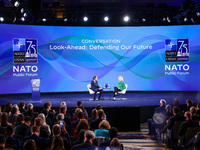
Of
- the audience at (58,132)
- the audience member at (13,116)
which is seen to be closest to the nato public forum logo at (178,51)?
the audience at (58,132)

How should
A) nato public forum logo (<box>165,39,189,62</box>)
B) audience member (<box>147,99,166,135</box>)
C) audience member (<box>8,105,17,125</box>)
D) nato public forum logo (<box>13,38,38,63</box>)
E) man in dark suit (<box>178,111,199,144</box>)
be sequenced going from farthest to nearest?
nato public forum logo (<box>165,39,189,62</box>)
nato public forum logo (<box>13,38,38,63</box>)
audience member (<box>147,99,166,135</box>)
audience member (<box>8,105,17,125</box>)
man in dark suit (<box>178,111,199,144</box>)

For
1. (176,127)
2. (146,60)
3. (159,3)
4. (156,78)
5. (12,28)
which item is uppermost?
(159,3)

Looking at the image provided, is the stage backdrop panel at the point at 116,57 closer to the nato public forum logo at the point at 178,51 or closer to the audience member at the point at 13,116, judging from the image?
the nato public forum logo at the point at 178,51

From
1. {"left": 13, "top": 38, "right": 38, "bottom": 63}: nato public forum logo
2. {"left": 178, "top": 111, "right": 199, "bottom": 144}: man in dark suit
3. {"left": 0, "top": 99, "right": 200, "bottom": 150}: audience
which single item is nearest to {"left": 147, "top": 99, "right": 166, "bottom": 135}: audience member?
{"left": 0, "top": 99, "right": 200, "bottom": 150}: audience

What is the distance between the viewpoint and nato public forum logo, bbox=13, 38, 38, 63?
1310cm

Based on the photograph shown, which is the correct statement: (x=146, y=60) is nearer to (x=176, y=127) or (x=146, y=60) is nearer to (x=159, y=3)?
(x=159, y=3)

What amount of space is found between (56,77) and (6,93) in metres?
2.51

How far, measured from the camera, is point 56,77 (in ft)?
46.3

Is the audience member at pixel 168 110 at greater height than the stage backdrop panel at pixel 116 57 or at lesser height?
lesser

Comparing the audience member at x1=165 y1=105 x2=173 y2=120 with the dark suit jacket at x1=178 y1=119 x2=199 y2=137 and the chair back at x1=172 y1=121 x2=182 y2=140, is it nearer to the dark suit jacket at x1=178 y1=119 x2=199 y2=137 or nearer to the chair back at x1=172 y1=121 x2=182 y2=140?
the chair back at x1=172 y1=121 x2=182 y2=140

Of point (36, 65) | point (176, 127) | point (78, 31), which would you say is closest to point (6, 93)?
point (36, 65)

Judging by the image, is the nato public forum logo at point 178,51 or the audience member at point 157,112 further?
the nato public forum logo at point 178,51

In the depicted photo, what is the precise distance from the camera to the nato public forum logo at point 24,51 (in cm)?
1310

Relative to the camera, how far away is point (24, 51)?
13.2 m
